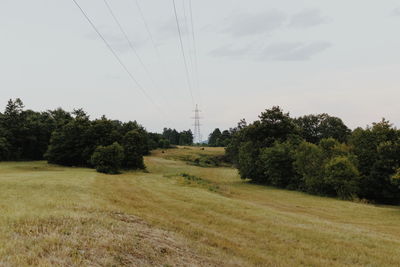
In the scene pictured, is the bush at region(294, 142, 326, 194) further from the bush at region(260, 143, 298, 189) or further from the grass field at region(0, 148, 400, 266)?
the grass field at region(0, 148, 400, 266)

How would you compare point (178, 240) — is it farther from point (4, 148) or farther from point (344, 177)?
point (4, 148)

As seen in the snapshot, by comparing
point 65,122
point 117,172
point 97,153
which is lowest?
point 117,172

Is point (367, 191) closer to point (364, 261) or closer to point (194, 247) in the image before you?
point (364, 261)

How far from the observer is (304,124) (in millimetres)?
92125

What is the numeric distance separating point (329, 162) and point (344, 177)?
2.75 meters

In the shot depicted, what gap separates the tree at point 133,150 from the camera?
227 feet

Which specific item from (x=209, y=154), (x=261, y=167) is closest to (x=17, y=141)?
(x=261, y=167)

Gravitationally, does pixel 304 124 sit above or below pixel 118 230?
above

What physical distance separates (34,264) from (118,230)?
4000mm

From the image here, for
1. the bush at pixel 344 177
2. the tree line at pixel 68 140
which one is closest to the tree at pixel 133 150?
the tree line at pixel 68 140

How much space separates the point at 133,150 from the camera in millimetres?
70000

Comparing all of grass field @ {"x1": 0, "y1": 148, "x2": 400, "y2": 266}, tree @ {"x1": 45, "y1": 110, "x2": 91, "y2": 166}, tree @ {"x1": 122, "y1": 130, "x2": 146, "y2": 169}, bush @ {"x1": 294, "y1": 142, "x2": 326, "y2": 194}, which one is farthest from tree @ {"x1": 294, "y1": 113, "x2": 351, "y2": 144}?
grass field @ {"x1": 0, "y1": 148, "x2": 400, "y2": 266}

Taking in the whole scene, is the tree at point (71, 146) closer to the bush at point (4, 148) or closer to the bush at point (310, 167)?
the bush at point (4, 148)

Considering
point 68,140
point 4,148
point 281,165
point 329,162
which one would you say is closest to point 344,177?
point 329,162
